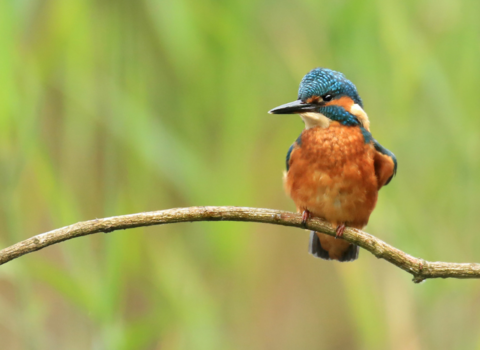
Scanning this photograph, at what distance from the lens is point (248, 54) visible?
2287 mm

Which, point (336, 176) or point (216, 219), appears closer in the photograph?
point (216, 219)

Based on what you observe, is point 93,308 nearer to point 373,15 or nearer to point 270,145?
point 270,145

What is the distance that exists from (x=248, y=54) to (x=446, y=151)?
0.91 metres

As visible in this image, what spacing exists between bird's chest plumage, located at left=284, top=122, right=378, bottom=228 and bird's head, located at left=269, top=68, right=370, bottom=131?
39mm

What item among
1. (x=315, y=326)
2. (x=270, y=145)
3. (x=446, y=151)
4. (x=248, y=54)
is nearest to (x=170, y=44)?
(x=248, y=54)

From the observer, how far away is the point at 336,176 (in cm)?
199

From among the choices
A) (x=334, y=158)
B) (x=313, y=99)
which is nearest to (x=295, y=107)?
(x=313, y=99)

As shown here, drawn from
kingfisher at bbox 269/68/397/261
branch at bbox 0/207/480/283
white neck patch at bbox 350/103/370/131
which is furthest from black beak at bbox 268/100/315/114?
branch at bbox 0/207/480/283

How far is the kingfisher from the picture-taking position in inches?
77.8

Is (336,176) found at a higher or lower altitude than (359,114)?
lower

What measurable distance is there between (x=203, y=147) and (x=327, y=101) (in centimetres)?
51

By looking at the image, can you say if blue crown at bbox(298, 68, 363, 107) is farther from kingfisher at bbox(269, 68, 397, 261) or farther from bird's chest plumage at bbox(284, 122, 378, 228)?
bird's chest plumage at bbox(284, 122, 378, 228)

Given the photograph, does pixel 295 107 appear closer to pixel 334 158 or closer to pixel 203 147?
pixel 334 158

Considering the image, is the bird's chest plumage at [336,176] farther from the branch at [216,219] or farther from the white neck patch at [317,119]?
the branch at [216,219]
